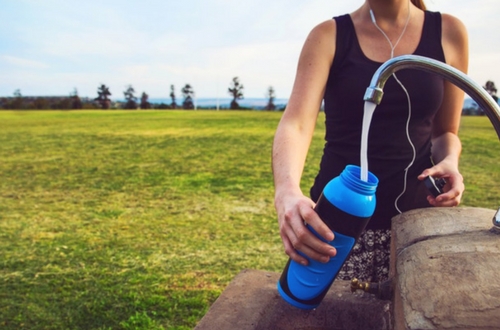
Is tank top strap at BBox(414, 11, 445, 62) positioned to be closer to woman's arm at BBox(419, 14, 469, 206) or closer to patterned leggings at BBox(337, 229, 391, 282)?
woman's arm at BBox(419, 14, 469, 206)

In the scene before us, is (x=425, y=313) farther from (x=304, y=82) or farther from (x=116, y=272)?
(x=116, y=272)

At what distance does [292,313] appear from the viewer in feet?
4.40

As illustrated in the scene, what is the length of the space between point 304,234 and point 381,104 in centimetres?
67

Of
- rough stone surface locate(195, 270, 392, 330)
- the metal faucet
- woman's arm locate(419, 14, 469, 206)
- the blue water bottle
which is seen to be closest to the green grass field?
rough stone surface locate(195, 270, 392, 330)

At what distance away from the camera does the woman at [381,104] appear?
1441mm

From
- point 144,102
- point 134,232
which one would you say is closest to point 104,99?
point 144,102

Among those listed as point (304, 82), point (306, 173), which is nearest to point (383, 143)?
point (304, 82)

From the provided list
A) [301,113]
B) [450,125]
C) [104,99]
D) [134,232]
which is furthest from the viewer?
[104,99]

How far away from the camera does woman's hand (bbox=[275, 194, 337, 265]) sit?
0.94 meters

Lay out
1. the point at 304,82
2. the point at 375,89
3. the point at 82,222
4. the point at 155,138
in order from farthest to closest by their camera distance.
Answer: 1. the point at 155,138
2. the point at 82,222
3. the point at 304,82
4. the point at 375,89

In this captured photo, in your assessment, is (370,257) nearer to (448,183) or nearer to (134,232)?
(448,183)

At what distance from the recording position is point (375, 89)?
0.99 metres

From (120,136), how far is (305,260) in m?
13.2

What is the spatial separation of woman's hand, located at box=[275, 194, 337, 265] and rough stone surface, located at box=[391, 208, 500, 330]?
0.18m
